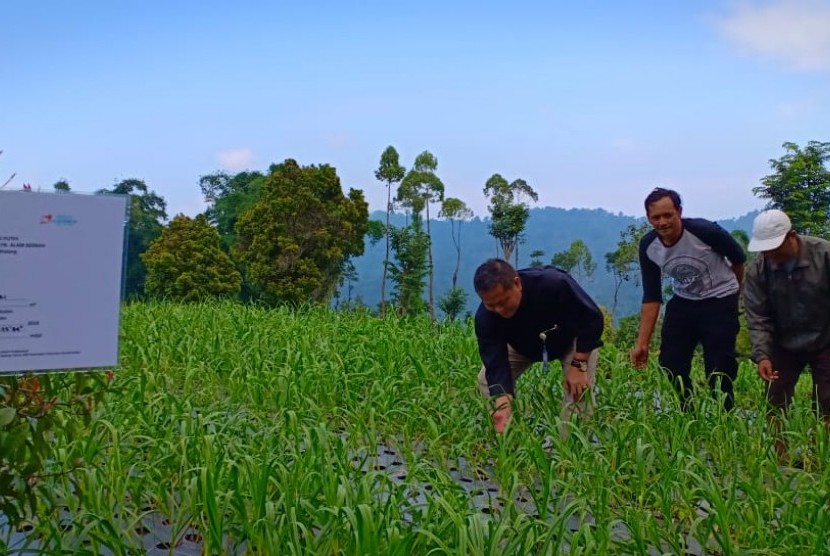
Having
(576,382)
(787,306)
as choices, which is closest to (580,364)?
(576,382)

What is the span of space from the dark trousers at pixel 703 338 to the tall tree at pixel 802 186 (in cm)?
1751

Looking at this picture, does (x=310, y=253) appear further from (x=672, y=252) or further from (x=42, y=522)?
(x=42, y=522)

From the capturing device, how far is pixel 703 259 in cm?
419

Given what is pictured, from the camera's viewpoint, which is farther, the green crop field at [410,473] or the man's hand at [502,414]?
the man's hand at [502,414]

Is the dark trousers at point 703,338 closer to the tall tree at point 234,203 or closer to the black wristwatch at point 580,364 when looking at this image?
the black wristwatch at point 580,364

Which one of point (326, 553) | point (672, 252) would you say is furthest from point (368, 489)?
point (672, 252)

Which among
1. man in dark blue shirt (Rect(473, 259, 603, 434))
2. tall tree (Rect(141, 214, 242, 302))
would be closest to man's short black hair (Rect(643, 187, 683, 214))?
man in dark blue shirt (Rect(473, 259, 603, 434))

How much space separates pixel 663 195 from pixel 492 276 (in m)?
1.47

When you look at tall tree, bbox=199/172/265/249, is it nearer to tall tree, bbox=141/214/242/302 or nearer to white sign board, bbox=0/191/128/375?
tall tree, bbox=141/214/242/302

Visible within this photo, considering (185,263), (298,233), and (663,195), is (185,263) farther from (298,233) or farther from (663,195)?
(663,195)

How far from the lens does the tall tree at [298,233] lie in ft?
65.4

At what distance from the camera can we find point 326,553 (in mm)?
2322

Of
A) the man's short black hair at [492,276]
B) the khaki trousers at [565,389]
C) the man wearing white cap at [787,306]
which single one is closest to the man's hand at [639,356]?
the khaki trousers at [565,389]

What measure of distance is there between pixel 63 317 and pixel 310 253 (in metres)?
18.8
